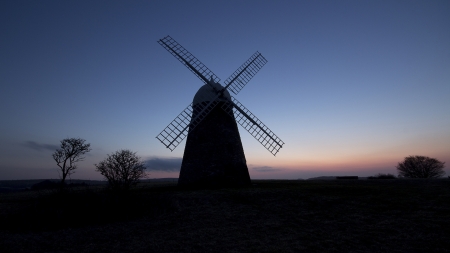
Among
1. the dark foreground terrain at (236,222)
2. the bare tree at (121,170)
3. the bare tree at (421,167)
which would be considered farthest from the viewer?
the bare tree at (421,167)

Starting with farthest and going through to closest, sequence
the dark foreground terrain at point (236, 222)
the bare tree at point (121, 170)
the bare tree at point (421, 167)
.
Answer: the bare tree at point (421, 167), the bare tree at point (121, 170), the dark foreground terrain at point (236, 222)

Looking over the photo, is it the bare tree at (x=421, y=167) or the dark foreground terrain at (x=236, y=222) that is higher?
the bare tree at (x=421, y=167)

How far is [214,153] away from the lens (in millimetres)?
21203

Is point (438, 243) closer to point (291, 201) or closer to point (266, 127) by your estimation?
point (291, 201)

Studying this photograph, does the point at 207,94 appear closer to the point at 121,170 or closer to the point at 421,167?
the point at 121,170

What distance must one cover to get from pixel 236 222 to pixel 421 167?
161 feet

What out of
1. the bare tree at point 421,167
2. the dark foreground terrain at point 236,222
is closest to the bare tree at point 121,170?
the dark foreground terrain at point 236,222

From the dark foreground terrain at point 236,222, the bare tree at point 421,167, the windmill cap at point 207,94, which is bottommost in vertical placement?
the dark foreground terrain at point 236,222

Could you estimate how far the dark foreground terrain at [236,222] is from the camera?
339 inches

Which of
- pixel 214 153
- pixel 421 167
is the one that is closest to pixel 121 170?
pixel 214 153

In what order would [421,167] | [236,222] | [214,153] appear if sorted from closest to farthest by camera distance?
[236,222] → [214,153] → [421,167]

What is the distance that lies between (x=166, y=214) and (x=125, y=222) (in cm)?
192

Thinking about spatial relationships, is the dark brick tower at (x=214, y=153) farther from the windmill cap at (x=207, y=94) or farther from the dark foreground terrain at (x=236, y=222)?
the dark foreground terrain at (x=236, y=222)

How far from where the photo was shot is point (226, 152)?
2141cm
